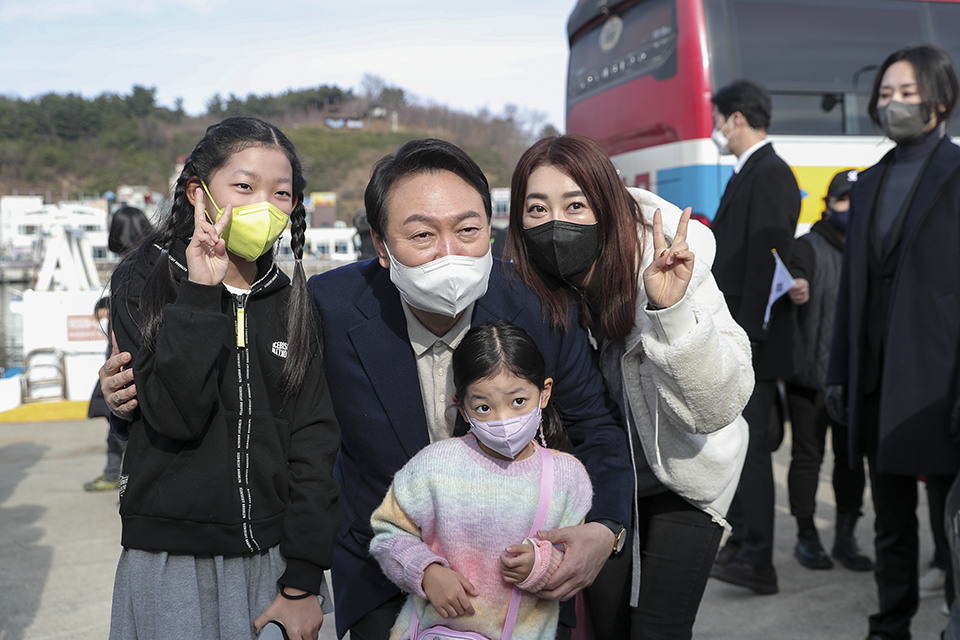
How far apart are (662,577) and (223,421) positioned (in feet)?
4.05

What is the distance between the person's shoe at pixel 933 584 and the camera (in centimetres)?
359

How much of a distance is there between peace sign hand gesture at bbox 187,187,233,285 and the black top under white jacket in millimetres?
34

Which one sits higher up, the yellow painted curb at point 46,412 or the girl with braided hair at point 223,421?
the girl with braided hair at point 223,421

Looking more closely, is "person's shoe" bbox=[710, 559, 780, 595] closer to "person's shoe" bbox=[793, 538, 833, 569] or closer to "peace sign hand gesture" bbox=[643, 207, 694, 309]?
"person's shoe" bbox=[793, 538, 833, 569]

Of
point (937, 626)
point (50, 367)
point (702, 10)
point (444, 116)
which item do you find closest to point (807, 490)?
point (937, 626)

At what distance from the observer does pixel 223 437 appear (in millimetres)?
1676

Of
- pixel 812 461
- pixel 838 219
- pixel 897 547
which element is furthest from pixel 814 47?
pixel 897 547

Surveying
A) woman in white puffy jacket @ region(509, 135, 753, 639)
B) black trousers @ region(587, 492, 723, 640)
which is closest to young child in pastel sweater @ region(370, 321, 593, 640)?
woman in white puffy jacket @ region(509, 135, 753, 639)

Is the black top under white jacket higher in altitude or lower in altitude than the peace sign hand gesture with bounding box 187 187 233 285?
lower

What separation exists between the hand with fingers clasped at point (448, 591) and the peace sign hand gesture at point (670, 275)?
2.47 feet

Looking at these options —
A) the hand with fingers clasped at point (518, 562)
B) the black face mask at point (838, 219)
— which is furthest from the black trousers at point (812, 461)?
the hand with fingers clasped at point (518, 562)

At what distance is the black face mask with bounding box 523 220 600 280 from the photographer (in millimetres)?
1985

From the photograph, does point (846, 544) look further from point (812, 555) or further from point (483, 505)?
point (483, 505)

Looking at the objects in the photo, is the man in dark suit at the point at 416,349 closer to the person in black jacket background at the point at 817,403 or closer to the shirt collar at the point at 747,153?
the shirt collar at the point at 747,153
